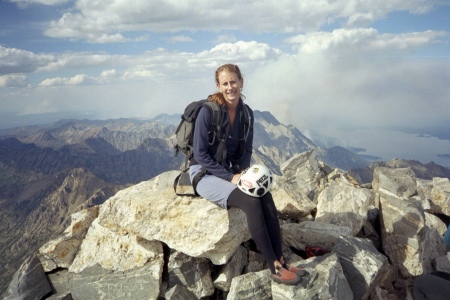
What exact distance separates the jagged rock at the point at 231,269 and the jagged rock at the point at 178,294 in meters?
0.94

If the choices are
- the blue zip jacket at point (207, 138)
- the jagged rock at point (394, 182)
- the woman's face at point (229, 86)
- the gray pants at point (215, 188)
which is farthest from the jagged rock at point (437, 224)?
the woman's face at point (229, 86)

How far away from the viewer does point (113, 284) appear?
1041 cm

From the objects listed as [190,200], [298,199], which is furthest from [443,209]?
[190,200]

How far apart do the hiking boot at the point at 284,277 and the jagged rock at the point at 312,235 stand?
11.9 feet

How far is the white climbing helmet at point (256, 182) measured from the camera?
8367 millimetres

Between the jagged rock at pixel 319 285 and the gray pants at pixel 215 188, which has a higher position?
the gray pants at pixel 215 188

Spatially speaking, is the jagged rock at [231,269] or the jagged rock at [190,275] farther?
the jagged rock at [190,275]

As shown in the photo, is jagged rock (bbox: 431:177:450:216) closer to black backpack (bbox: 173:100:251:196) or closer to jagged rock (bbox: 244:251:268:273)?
jagged rock (bbox: 244:251:268:273)

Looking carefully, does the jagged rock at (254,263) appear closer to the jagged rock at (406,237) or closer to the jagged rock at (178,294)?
the jagged rock at (178,294)

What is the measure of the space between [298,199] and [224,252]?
6.35m

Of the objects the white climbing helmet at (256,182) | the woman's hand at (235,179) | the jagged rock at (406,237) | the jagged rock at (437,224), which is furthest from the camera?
the jagged rock at (437,224)

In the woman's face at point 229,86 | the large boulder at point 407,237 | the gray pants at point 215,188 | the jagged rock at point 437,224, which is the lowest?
the jagged rock at point 437,224

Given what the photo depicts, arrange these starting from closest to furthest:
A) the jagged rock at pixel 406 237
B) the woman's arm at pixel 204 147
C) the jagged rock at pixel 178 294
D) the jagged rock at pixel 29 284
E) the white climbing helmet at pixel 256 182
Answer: the white climbing helmet at pixel 256 182 < the woman's arm at pixel 204 147 < the jagged rock at pixel 178 294 < the jagged rock at pixel 29 284 < the jagged rock at pixel 406 237

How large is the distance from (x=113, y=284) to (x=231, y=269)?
4108 mm
